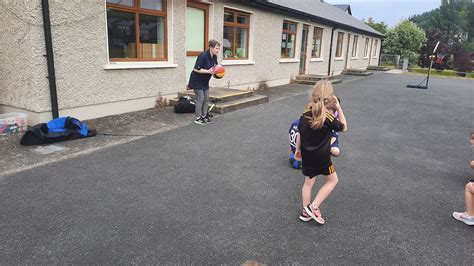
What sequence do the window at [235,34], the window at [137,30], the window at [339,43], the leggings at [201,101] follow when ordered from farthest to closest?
the window at [339,43] < the window at [235,34] < the window at [137,30] < the leggings at [201,101]

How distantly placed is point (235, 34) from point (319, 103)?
944 centimetres

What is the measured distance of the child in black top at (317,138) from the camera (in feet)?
9.75

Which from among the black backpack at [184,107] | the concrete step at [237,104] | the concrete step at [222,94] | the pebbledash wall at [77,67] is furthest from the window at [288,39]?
the black backpack at [184,107]

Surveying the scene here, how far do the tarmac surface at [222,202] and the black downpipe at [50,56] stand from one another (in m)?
0.94

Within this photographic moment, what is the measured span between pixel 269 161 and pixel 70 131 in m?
3.47

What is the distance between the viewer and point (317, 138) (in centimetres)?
308

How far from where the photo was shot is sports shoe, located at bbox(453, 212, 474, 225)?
132 inches

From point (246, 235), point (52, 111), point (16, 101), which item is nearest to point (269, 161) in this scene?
point (246, 235)

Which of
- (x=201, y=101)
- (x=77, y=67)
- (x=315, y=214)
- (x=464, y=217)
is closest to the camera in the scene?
(x=315, y=214)

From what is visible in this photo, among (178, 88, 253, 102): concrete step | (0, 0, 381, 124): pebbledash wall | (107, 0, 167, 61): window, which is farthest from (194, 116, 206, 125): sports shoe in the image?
(107, 0, 167, 61): window

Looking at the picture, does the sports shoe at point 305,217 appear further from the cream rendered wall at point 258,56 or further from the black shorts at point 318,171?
the cream rendered wall at point 258,56

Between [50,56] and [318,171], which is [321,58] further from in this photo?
[318,171]

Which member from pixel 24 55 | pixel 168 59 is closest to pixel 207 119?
pixel 168 59

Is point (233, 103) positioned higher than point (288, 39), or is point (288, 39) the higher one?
point (288, 39)
